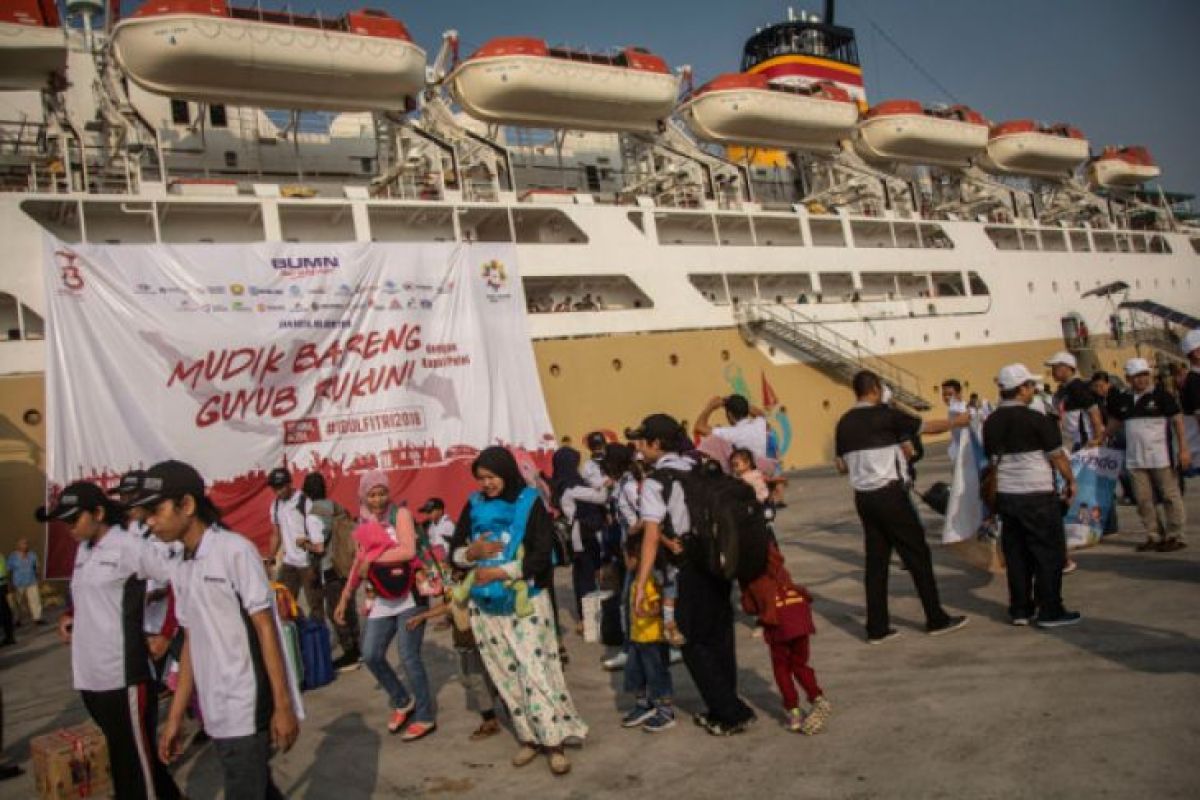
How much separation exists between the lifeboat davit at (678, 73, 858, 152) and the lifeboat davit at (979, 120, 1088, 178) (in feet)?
29.0

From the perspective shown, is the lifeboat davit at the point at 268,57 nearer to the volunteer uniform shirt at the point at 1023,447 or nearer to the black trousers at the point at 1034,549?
the volunteer uniform shirt at the point at 1023,447

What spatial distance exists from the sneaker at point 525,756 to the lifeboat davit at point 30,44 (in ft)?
46.7

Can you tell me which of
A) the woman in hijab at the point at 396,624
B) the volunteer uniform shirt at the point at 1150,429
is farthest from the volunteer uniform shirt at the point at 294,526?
the volunteer uniform shirt at the point at 1150,429

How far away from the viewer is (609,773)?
353 cm

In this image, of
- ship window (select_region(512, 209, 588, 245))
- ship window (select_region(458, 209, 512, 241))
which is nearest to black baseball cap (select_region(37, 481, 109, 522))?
ship window (select_region(458, 209, 512, 241))

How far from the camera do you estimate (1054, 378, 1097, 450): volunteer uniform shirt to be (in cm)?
702

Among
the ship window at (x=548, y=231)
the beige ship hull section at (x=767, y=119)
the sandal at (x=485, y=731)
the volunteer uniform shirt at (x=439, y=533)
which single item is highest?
the beige ship hull section at (x=767, y=119)

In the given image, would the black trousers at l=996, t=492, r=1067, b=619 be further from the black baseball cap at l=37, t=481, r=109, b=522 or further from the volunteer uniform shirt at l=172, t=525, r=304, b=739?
the black baseball cap at l=37, t=481, r=109, b=522

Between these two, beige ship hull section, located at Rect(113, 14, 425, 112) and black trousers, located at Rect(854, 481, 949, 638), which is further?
beige ship hull section, located at Rect(113, 14, 425, 112)

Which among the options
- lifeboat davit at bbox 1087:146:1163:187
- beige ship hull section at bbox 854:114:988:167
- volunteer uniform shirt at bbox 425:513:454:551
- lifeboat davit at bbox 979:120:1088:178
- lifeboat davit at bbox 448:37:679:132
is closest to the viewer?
volunteer uniform shirt at bbox 425:513:454:551

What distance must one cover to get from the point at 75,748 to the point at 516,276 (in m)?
11.4

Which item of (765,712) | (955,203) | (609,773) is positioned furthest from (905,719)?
(955,203)

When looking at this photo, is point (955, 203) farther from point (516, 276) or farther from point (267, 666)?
point (267, 666)

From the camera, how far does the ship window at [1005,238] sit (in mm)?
27922
